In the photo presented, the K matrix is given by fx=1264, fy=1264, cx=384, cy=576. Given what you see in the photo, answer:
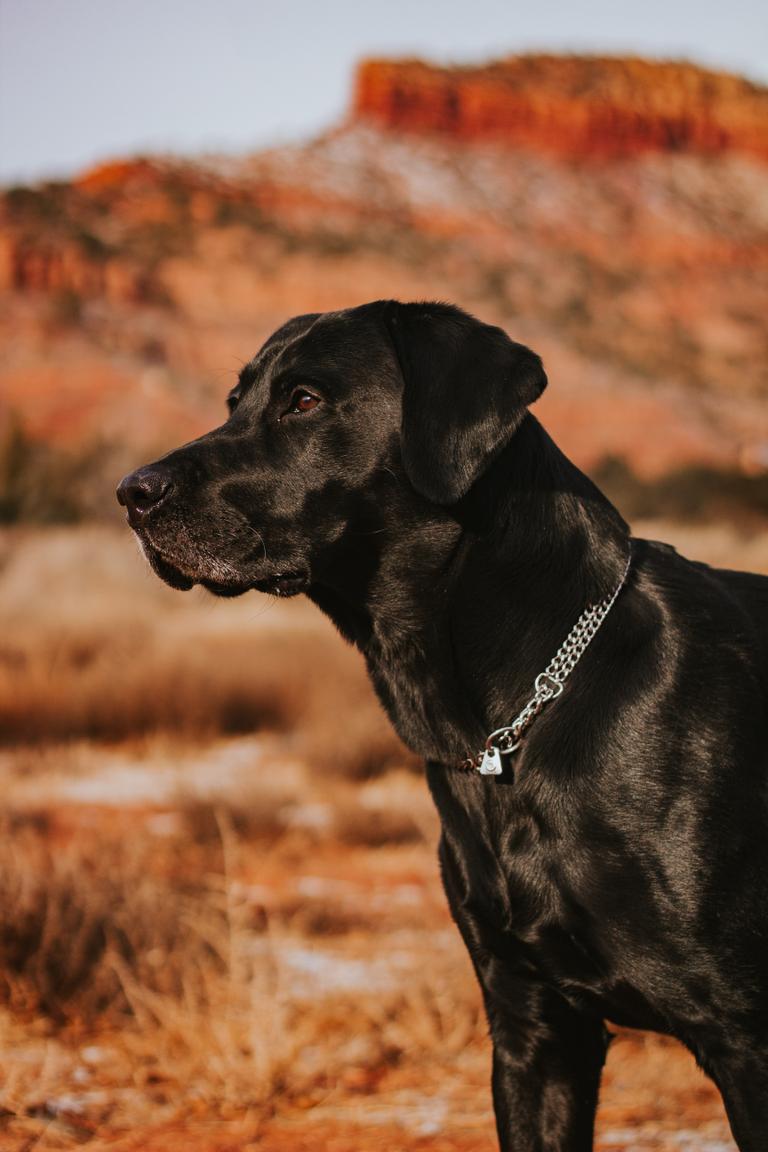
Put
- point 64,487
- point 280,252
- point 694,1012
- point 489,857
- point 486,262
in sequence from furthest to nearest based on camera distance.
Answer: point 486,262 < point 280,252 < point 64,487 < point 489,857 < point 694,1012

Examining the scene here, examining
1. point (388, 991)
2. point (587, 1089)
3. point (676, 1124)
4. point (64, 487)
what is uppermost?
point (587, 1089)

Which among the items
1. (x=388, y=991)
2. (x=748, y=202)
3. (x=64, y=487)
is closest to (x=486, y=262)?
(x=748, y=202)

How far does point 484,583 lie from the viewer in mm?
2742

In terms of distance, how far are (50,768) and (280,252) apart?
127 feet

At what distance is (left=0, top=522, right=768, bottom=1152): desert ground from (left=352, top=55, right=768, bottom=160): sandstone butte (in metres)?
57.9

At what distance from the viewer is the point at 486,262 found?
163 ft

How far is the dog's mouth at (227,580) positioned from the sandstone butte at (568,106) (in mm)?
64063

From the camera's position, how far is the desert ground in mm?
3701

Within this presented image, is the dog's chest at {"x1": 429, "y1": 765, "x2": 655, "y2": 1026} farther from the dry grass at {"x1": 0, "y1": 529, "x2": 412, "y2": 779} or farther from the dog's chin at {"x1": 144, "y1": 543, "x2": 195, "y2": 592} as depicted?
the dry grass at {"x1": 0, "y1": 529, "x2": 412, "y2": 779}

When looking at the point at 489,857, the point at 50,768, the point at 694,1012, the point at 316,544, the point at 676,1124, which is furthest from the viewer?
the point at 50,768

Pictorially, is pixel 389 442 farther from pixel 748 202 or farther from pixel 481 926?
pixel 748 202

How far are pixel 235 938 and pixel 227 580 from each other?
4.98ft

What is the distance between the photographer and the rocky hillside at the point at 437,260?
123 feet

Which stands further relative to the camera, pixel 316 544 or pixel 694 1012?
pixel 316 544
